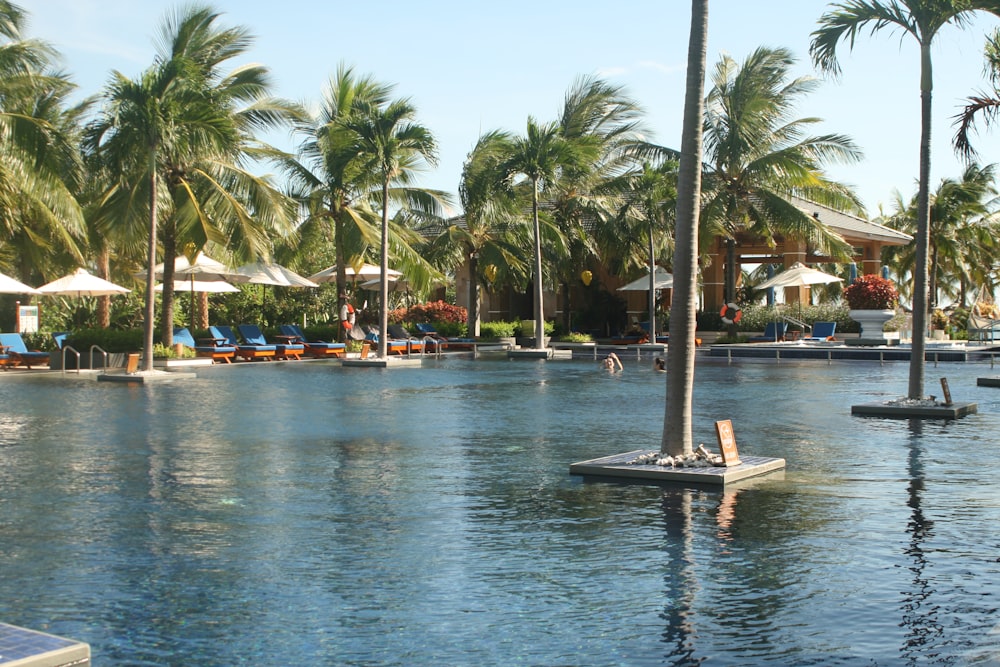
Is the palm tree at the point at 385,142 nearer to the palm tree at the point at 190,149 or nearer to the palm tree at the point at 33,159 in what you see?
the palm tree at the point at 190,149

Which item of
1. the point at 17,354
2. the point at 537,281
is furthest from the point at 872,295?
the point at 17,354

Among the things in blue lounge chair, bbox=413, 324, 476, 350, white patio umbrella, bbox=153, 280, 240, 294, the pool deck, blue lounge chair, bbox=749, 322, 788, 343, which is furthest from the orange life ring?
the pool deck

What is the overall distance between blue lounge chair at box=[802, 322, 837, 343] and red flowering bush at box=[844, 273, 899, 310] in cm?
214

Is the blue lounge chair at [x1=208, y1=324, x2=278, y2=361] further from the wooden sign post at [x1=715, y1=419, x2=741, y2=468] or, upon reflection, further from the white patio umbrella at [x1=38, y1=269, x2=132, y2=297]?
the wooden sign post at [x1=715, y1=419, x2=741, y2=468]

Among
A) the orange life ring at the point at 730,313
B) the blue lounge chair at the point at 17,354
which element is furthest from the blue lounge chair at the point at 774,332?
the blue lounge chair at the point at 17,354

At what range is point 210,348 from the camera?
30.9 metres

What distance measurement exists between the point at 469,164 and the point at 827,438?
26.2 meters

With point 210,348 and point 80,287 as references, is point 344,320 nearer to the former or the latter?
point 210,348

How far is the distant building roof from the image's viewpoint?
41938mm

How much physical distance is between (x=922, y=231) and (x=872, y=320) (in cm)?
1850

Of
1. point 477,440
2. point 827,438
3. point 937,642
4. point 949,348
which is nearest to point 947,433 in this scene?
point 827,438

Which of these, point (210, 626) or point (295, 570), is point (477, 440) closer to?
point (295, 570)

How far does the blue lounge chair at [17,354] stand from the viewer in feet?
92.2

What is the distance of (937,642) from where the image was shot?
17.2 ft
